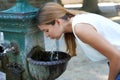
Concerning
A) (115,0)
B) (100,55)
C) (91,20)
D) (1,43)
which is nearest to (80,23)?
(91,20)

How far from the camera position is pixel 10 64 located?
128 inches

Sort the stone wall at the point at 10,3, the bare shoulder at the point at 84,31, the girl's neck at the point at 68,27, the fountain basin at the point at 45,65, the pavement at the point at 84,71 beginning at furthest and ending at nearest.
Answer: the stone wall at the point at 10,3
the pavement at the point at 84,71
the fountain basin at the point at 45,65
the girl's neck at the point at 68,27
the bare shoulder at the point at 84,31

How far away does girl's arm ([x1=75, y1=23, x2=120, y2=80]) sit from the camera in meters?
2.18

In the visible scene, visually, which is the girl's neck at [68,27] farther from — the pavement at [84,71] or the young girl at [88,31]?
the pavement at [84,71]

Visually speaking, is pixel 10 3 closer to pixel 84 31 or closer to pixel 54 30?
pixel 54 30

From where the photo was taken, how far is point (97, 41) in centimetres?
218

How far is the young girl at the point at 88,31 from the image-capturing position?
86.4 inches

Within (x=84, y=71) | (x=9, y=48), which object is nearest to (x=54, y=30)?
(x=9, y=48)

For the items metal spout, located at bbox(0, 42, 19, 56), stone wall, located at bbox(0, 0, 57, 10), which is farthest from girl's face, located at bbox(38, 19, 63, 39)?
stone wall, located at bbox(0, 0, 57, 10)

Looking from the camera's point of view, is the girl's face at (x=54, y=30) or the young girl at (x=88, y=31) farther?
the girl's face at (x=54, y=30)

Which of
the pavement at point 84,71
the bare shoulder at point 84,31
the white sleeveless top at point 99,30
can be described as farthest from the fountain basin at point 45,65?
the pavement at point 84,71

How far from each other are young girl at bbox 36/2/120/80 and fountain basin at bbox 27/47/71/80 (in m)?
0.25

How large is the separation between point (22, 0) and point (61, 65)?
30.1 inches

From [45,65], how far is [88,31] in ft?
2.58
